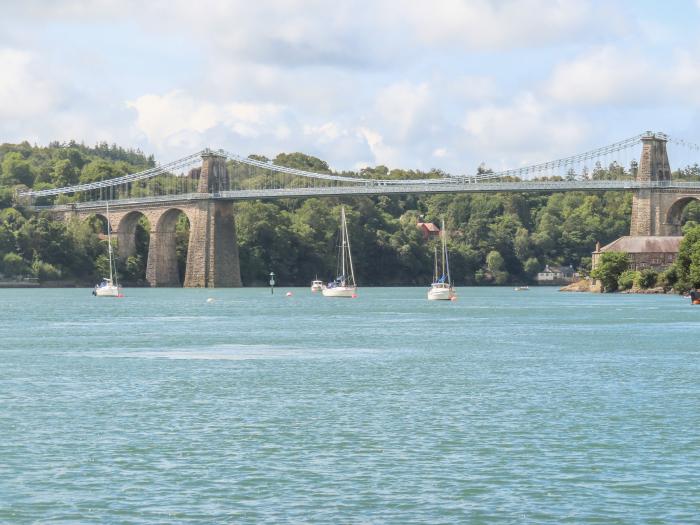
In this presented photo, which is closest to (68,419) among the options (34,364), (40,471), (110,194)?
(40,471)

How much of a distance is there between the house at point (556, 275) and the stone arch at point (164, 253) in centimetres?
4781

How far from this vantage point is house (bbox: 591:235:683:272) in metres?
106

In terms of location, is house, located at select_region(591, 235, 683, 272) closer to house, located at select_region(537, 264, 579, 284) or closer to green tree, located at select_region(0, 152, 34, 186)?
house, located at select_region(537, 264, 579, 284)

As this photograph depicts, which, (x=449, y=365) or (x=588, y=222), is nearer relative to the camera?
(x=449, y=365)

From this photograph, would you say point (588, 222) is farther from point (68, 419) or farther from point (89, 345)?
point (68, 419)

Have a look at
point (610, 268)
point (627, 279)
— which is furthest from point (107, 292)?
point (627, 279)

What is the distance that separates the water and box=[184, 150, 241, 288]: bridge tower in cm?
7605

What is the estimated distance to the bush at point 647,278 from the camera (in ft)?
338

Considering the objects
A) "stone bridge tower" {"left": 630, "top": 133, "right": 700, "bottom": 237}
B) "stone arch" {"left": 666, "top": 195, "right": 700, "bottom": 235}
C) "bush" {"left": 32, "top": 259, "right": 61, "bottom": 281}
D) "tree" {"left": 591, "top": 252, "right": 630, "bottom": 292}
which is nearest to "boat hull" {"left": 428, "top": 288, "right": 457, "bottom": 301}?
"tree" {"left": 591, "top": 252, "right": 630, "bottom": 292}

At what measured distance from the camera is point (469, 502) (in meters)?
16.2

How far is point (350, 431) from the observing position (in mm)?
21906

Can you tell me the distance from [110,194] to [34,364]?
105 metres

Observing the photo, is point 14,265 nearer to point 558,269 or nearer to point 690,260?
point 690,260

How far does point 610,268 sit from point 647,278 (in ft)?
14.8
